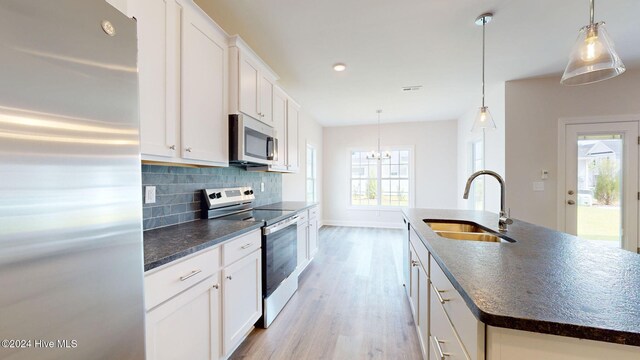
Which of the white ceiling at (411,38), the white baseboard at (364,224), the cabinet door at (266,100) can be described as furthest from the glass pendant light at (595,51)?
the white baseboard at (364,224)

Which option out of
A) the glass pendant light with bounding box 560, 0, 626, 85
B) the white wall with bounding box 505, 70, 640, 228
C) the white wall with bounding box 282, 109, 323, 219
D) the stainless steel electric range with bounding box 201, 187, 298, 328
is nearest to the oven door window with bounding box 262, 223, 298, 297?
the stainless steel electric range with bounding box 201, 187, 298, 328

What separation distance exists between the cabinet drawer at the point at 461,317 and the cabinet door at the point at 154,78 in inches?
62.2

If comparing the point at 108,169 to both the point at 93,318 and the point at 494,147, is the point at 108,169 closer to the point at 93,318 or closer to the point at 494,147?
the point at 93,318

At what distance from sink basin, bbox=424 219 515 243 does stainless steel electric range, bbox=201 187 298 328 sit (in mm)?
1291

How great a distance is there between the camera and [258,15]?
2043 mm

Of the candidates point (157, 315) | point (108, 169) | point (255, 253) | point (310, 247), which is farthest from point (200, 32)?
point (310, 247)

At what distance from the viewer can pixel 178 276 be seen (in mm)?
1168

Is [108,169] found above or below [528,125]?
below

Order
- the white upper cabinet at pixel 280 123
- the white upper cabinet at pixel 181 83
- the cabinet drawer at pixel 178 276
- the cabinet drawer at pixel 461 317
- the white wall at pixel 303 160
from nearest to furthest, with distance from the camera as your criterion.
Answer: the cabinet drawer at pixel 461 317 → the cabinet drawer at pixel 178 276 → the white upper cabinet at pixel 181 83 → the white upper cabinet at pixel 280 123 → the white wall at pixel 303 160

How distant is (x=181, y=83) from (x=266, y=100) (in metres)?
1.09

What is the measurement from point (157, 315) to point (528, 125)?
4.50 meters

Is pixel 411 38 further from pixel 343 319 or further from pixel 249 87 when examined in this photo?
pixel 343 319

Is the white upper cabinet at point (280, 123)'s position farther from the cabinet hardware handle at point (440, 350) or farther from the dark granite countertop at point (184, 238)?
the cabinet hardware handle at point (440, 350)

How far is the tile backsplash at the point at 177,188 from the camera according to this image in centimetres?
165
